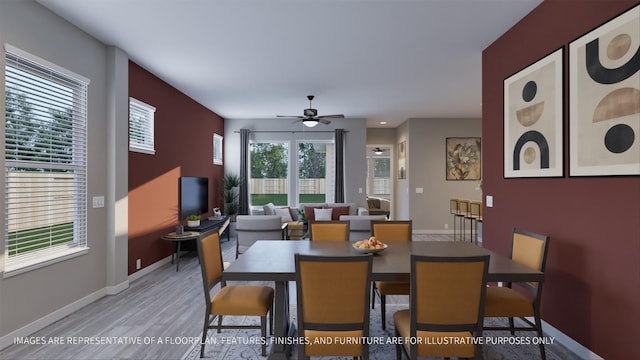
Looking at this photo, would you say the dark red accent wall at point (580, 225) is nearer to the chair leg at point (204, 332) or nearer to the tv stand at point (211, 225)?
the chair leg at point (204, 332)

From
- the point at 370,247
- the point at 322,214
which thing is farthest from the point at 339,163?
the point at 370,247

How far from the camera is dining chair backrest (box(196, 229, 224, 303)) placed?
2.30 m

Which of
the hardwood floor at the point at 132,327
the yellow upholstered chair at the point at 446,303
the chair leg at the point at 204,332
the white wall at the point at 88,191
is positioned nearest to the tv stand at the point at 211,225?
the hardwood floor at the point at 132,327

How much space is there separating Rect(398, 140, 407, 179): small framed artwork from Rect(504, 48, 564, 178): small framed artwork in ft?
16.9

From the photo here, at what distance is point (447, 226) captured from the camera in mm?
8008

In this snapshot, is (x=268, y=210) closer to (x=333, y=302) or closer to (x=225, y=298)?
(x=225, y=298)

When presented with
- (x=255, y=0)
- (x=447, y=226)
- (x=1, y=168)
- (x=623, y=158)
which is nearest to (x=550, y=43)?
(x=623, y=158)

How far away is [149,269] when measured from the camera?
4.58m

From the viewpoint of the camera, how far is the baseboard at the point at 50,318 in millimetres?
2535

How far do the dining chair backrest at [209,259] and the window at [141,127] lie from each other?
2.42 metres

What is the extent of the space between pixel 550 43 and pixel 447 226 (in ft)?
19.6

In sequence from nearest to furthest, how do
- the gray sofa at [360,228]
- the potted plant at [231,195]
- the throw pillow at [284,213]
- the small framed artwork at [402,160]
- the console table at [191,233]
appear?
the gray sofa at [360,228] < the console table at [191,233] < the throw pillow at [284,213] < the potted plant at [231,195] < the small framed artwork at [402,160]

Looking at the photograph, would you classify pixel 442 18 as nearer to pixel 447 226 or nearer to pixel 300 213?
pixel 300 213

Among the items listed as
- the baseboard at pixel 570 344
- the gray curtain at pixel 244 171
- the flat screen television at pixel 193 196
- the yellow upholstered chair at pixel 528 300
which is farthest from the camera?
the gray curtain at pixel 244 171
